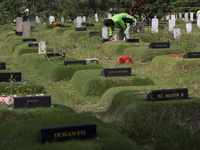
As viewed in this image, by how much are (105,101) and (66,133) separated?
3902mm

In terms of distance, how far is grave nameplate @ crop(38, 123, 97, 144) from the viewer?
15.6 ft

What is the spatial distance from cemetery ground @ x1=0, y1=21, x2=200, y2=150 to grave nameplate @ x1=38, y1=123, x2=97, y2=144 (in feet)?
0.35

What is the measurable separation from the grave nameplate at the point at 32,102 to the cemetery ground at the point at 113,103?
0.57ft

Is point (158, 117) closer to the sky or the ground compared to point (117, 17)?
closer to the ground

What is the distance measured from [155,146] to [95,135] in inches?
43.1

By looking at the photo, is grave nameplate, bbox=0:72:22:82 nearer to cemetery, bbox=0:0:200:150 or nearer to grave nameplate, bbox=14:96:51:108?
cemetery, bbox=0:0:200:150

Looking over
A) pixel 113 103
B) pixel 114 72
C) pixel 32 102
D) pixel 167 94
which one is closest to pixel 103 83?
pixel 114 72

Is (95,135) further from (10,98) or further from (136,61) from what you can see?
(136,61)

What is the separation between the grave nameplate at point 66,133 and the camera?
4.77m

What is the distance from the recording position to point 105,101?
28.6 ft

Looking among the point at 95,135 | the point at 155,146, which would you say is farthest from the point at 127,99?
the point at 95,135

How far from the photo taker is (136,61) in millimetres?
15039

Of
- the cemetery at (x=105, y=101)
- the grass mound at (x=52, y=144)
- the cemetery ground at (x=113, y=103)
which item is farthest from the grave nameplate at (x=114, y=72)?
the grass mound at (x=52, y=144)

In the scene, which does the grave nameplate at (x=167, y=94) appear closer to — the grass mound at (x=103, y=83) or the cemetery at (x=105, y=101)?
the cemetery at (x=105, y=101)
